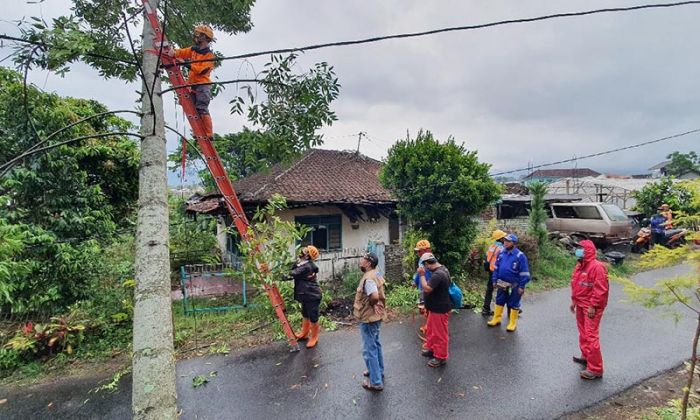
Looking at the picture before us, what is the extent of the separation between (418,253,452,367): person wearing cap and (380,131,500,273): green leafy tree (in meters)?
3.82

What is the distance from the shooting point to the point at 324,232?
1095cm

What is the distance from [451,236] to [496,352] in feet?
12.5

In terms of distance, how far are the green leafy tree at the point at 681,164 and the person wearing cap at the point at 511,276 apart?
161ft

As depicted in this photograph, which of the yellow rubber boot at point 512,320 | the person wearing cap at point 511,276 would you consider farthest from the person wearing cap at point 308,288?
the yellow rubber boot at point 512,320

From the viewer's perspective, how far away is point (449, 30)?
9.79 feet

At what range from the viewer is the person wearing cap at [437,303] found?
15.2 ft

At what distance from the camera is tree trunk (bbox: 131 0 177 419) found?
6.44 feet

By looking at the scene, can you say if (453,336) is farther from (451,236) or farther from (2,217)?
(2,217)

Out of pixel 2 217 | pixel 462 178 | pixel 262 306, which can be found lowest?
pixel 262 306

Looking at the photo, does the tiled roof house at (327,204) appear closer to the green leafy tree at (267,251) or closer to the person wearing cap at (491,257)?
the green leafy tree at (267,251)

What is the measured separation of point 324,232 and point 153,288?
29.0 ft

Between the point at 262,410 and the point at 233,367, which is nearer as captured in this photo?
the point at 262,410

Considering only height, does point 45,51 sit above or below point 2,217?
above

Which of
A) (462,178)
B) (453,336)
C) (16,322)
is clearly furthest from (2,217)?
(462,178)
